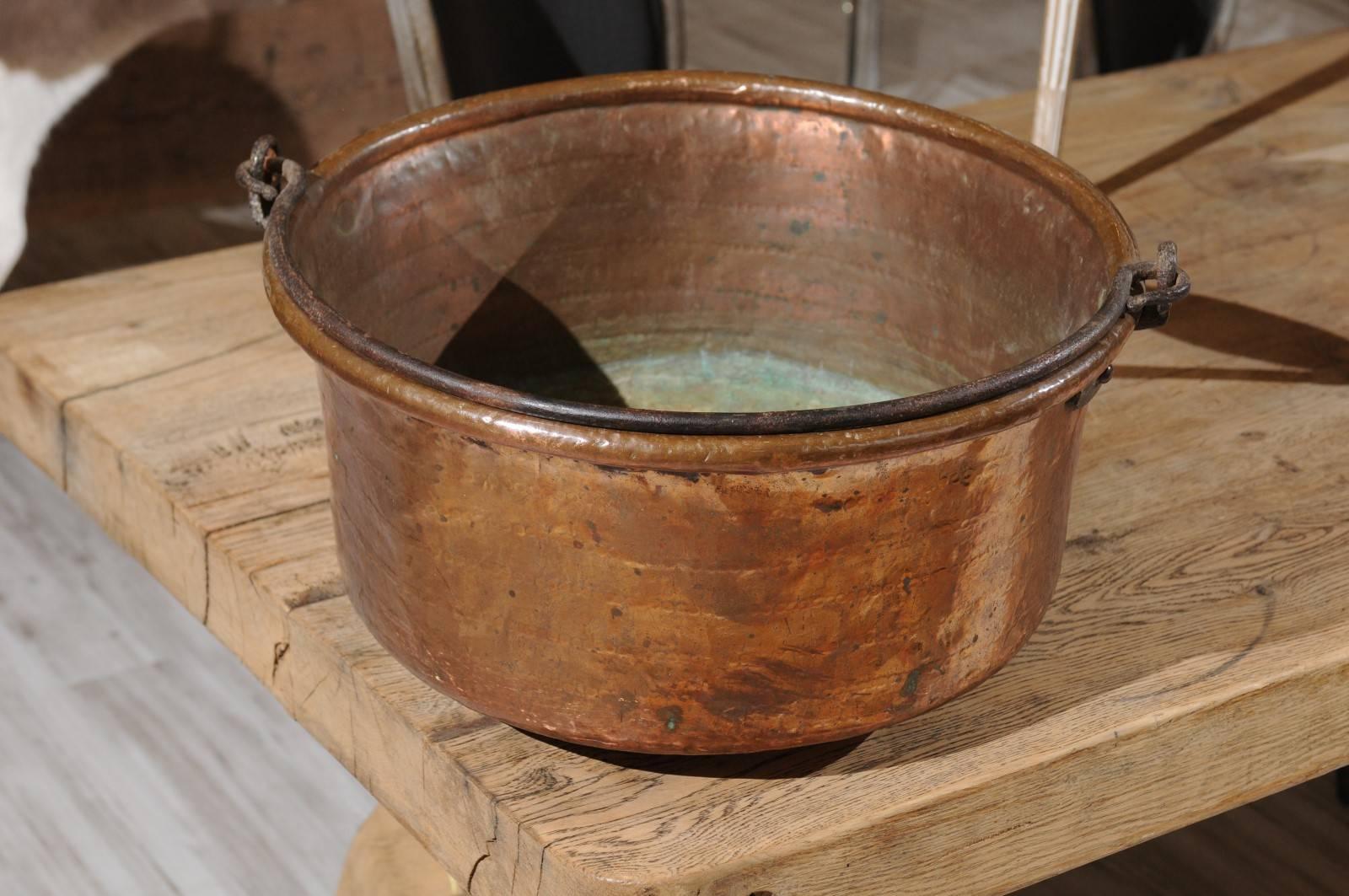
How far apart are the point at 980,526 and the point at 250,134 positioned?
1.36 metres

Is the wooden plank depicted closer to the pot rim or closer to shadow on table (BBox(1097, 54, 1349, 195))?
the pot rim

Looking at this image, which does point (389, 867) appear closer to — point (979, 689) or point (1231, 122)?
point (979, 689)

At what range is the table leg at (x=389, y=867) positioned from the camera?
1085 mm

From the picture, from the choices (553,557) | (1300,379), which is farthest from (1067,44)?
(553,557)

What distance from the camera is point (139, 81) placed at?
63.4 inches

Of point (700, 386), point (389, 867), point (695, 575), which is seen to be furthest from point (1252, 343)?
point (389, 867)

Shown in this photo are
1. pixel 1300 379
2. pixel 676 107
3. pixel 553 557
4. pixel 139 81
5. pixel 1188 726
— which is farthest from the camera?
pixel 139 81

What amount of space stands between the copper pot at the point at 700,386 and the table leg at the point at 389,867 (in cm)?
42

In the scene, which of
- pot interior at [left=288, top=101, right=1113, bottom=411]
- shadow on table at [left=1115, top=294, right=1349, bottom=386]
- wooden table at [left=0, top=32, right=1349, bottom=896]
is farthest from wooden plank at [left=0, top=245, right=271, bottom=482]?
shadow on table at [left=1115, top=294, right=1349, bottom=386]

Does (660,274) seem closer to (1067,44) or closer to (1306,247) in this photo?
(1067,44)

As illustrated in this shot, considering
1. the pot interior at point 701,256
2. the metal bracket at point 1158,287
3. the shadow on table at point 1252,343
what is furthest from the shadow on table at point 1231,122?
the metal bracket at point 1158,287

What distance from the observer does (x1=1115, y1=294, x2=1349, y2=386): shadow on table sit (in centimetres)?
92

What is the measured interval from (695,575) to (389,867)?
0.67m

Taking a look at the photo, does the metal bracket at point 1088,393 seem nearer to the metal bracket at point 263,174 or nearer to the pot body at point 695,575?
the pot body at point 695,575
